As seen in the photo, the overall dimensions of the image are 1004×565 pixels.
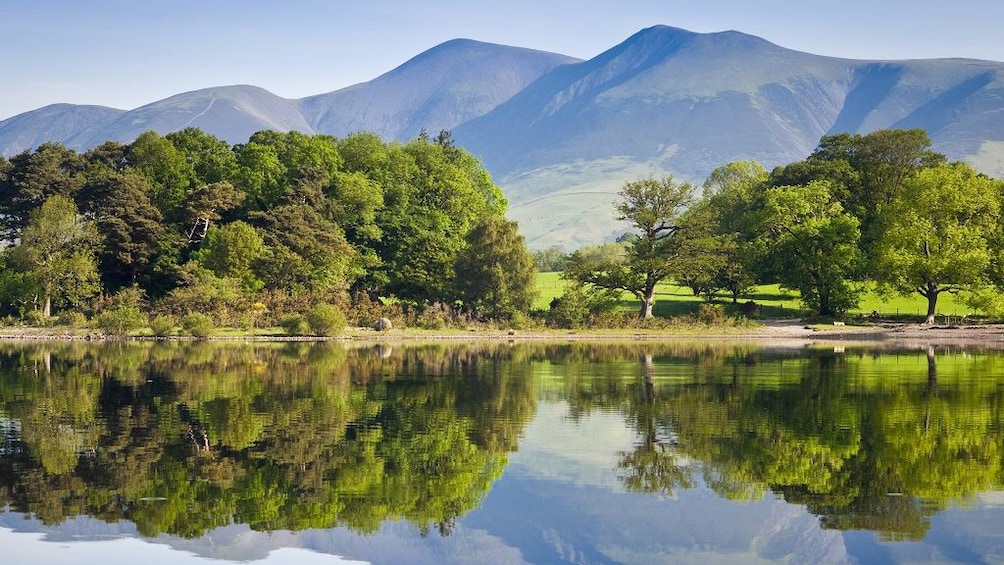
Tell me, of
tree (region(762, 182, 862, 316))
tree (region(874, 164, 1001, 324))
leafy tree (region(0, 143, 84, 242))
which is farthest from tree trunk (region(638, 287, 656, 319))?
leafy tree (region(0, 143, 84, 242))

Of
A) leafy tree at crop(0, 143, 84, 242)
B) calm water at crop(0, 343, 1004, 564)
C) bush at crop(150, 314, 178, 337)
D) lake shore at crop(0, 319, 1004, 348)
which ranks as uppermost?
leafy tree at crop(0, 143, 84, 242)


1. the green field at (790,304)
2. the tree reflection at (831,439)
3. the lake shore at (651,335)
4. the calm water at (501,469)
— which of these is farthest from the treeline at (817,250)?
the calm water at (501,469)

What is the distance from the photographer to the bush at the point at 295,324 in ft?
224

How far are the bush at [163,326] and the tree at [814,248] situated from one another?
44266mm

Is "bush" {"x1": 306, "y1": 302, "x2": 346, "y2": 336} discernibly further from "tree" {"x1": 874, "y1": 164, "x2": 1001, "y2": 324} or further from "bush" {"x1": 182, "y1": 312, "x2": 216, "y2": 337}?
"tree" {"x1": 874, "y1": 164, "x2": 1001, "y2": 324}

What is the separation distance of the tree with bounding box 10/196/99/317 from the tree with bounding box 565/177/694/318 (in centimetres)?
3355

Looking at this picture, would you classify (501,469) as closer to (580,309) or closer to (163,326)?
(163,326)

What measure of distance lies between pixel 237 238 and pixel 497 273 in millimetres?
17862

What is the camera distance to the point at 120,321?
69.4 meters

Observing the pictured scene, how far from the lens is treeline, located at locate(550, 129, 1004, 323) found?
256 feet

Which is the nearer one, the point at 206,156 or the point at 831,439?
the point at 831,439

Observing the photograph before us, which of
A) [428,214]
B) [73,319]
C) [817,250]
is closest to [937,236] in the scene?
[817,250]

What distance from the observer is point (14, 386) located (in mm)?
37000

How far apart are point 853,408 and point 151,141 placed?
2825 inches
